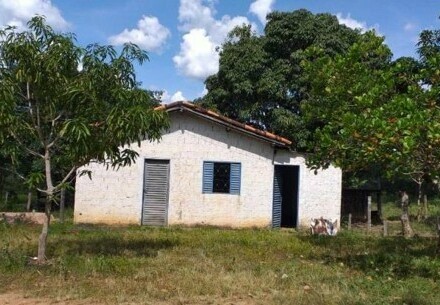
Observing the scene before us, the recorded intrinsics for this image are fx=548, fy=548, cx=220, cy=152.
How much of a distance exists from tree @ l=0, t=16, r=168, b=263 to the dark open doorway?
25.0ft

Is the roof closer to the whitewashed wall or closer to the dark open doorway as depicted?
the whitewashed wall

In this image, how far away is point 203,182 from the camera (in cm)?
1526

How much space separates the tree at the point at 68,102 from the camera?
7913mm

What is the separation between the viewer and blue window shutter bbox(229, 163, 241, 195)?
15.3 meters

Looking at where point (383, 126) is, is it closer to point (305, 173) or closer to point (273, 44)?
point (305, 173)

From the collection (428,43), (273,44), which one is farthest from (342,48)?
(428,43)

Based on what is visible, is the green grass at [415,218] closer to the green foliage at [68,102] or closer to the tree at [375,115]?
the tree at [375,115]

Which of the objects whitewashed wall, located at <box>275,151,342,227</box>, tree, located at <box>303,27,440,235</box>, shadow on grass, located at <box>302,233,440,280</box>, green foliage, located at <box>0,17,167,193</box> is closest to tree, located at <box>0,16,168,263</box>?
green foliage, located at <box>0,17,167,193</box>

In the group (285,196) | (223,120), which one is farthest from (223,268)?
(285,196)

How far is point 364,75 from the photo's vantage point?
9.13m

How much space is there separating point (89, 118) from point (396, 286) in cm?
505

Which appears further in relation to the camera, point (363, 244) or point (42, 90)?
point (363, 244)

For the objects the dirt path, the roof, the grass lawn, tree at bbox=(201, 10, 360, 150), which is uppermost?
tree at bbox=(201, 10, 360, 150)

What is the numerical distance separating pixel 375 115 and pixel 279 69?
10.5 metres
